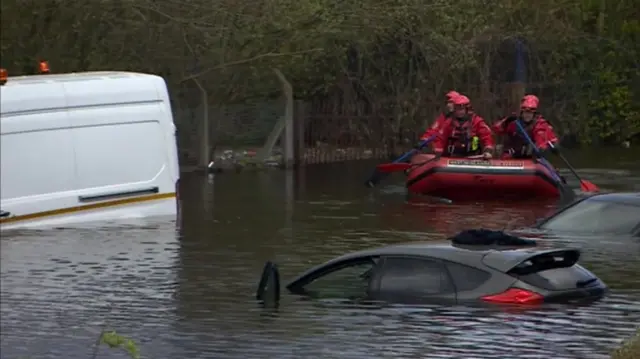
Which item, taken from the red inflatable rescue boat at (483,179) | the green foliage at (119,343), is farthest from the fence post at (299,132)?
the green foliage at (119,343)

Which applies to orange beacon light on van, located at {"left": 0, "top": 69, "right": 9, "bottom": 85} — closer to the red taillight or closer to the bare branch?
the red taillight

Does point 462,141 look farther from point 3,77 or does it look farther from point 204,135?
point 3,77

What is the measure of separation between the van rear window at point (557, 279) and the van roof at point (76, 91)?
20.4 ft

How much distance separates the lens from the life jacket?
2822 centimetres

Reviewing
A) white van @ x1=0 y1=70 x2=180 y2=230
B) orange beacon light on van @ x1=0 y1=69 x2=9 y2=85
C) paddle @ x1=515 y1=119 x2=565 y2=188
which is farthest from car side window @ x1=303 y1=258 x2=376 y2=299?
paddle @ x1=515 y1=119 x2=565 y2=188

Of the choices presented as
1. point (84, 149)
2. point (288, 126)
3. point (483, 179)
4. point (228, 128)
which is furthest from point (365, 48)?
point (84, 149)

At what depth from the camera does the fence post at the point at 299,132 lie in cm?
3641

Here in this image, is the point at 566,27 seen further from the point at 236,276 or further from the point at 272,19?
the point at 236,276

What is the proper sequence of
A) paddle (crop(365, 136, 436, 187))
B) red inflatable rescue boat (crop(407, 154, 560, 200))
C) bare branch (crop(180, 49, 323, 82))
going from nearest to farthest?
red inflatable rescue boat (crop(407, 154, 560, 200)) < paddle (crop(365, 136, 436, 187)) < bare branch (crop(180, 49, 323, 82))

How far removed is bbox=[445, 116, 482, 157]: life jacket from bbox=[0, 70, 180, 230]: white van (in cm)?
1132

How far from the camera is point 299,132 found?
3650 centimetres

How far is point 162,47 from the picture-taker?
3081cm

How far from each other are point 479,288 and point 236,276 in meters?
4.47

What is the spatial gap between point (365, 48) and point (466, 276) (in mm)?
24868
